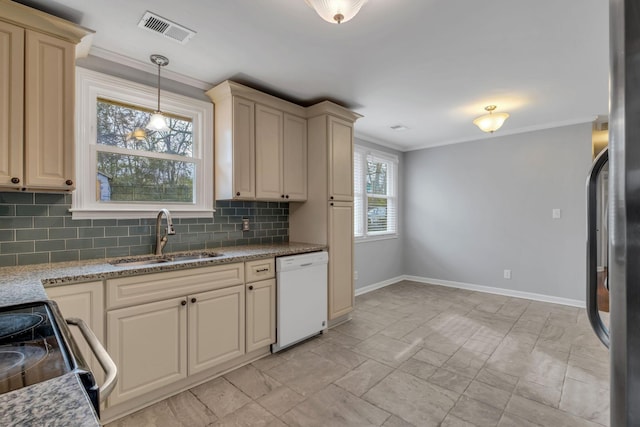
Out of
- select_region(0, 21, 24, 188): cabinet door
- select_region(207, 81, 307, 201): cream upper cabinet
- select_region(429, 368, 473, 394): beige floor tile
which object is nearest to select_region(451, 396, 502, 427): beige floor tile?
select_region(429, 368, 473, 394): beige floor tile

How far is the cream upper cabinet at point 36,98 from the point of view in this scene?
1702 mm

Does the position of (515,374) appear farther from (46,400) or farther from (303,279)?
(46,400)

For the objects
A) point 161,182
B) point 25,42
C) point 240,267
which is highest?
point 25,42

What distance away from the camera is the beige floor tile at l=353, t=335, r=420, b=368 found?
262cm

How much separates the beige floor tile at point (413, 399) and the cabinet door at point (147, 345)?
4.33 ft

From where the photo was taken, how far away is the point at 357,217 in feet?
15.4

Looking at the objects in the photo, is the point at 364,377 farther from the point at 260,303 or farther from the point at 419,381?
the point at 260,303

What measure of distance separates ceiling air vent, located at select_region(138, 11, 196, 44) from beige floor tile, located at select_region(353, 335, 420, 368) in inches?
109

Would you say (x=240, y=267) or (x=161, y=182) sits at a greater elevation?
(x=161, y=182)

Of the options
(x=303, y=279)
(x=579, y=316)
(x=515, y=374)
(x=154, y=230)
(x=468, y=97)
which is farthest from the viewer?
(x=579, y=316)

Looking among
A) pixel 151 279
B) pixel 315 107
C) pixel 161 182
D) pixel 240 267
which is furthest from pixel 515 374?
pixel 161 182

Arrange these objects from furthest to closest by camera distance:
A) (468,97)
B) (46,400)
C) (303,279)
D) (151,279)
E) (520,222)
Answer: (520,222)
(468,97)
(303,279)
(151,279)
(46,400)

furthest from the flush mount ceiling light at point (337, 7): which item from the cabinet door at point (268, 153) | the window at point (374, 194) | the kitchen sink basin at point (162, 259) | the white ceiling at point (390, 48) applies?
the window at point (374, 194)

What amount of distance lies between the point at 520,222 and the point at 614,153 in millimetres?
4558
